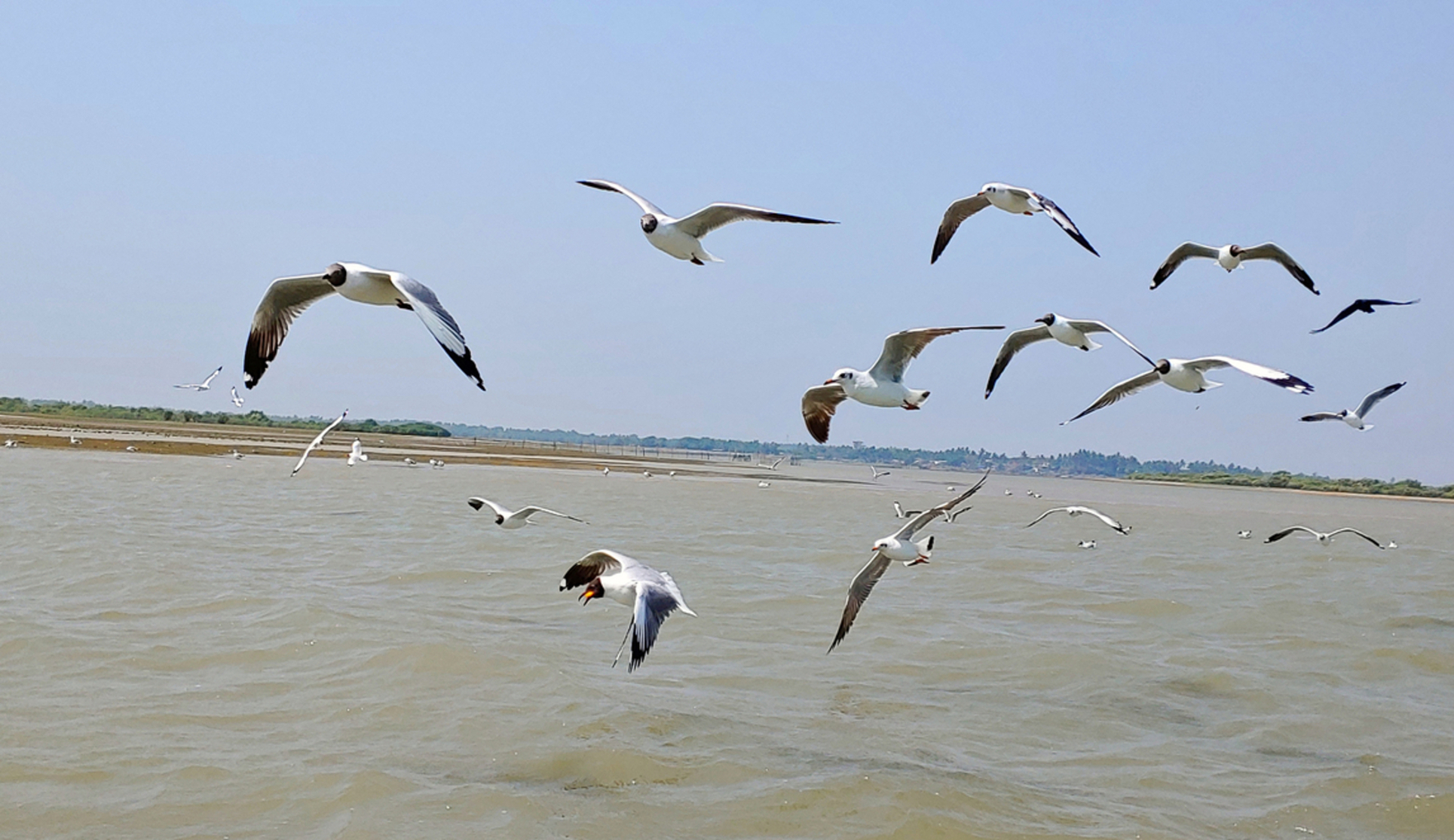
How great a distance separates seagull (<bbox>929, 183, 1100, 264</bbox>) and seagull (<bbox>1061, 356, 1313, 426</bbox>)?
1533 millimetres

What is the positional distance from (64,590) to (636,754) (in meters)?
8.70

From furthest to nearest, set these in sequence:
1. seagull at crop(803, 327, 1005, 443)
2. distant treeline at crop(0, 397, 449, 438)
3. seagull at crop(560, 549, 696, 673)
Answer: distant treeline at crop(0, 397, 449, 438)
seagull at crop(803, 327, 1005, 443)
seagull at crop(560, 549, 696, 673)

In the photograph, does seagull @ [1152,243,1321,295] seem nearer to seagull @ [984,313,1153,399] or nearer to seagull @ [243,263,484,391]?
seagull @ [984,313,1153,399]

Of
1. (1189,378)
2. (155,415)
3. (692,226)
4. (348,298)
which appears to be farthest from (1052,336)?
(155,415)

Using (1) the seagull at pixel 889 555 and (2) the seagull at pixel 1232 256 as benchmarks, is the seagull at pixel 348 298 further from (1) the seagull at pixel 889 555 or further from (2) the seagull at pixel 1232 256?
(2) the seagull at pixel 1232 256

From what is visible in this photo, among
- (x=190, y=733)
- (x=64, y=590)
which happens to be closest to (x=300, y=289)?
(x=190, y=733)

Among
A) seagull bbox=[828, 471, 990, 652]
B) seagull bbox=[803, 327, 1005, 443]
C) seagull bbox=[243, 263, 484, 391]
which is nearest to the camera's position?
seagull bbox=[243, 263, 484, 391]

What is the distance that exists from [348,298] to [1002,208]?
535cm

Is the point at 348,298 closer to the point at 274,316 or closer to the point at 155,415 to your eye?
the point at 274,316

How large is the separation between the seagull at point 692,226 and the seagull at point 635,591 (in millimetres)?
2519

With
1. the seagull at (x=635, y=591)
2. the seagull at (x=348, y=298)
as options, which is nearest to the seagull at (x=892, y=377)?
the seagull at (x=635, y=591)

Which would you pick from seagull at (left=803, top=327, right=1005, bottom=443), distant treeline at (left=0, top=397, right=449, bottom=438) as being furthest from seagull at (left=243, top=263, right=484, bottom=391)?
distant treeline at (left=0, top=397, right=449, bottom=438)

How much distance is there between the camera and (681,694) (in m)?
11.2

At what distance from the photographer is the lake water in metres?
8.12
